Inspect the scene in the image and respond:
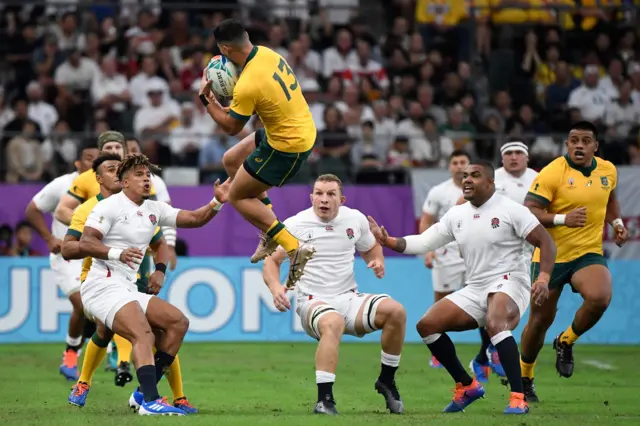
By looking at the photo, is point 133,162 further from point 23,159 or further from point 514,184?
point 23,159

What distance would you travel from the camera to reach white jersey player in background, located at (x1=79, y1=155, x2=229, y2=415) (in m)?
9.70

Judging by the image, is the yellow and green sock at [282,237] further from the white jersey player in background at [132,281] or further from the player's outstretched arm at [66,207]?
the player's outstretched arm at [66,207]

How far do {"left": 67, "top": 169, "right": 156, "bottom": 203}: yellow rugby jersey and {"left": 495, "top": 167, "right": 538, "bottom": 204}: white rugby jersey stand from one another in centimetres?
390

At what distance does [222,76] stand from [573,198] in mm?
4053

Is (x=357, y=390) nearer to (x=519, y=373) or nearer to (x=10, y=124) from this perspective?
(x=519, y=373)

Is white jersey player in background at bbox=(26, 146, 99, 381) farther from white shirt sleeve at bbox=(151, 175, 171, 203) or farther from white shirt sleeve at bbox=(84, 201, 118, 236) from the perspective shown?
white shirt sleeve at bbox=(84, 201, 118, 236)

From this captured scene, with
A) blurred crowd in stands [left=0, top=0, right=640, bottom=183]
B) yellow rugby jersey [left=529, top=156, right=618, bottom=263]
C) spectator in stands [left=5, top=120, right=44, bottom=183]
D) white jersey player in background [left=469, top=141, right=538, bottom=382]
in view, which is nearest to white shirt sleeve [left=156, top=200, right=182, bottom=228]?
yellow rugby jersey [left=529, top=156, right=618, bottom=263]

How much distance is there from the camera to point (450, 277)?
47.3ft

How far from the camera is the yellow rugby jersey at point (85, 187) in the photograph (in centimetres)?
1251

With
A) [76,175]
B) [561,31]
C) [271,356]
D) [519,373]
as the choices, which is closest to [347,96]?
[561,31]

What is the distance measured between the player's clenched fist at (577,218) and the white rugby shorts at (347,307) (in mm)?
1953

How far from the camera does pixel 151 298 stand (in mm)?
10117

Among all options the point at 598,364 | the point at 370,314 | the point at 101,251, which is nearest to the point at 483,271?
the point at 370,314

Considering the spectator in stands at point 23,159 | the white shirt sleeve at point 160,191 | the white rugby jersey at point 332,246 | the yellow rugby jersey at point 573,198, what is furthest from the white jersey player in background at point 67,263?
the spectator in stands at point 23,159
